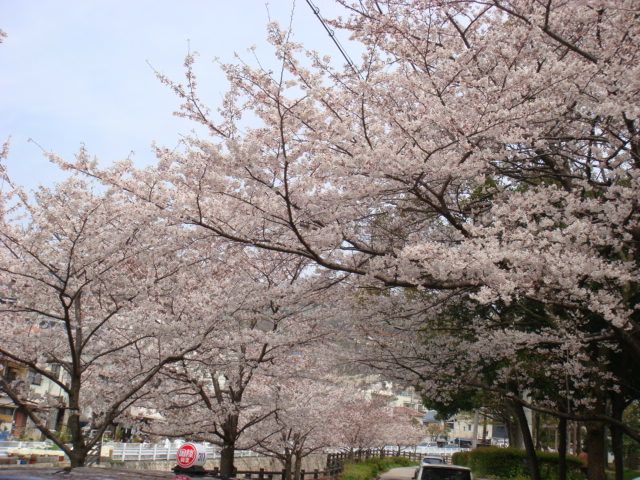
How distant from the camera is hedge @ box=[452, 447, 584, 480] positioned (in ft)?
64.6

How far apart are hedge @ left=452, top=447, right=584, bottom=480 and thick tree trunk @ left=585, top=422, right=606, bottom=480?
28.1ft

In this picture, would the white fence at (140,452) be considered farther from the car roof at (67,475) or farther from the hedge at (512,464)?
the car roof at (67,475)

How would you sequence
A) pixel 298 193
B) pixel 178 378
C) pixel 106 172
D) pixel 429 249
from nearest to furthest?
pixel 429 249, pixel 298 193, pixel 106 172, pixel 178 378

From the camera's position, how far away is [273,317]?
1028cm

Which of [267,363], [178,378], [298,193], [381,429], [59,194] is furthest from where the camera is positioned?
[381,429]

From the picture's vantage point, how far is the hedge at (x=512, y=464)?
1969 cm

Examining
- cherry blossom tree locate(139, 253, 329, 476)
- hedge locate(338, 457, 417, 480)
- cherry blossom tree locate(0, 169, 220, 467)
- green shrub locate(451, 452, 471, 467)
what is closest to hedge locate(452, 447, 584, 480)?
green shrub locate(451, 452, 471, 467)

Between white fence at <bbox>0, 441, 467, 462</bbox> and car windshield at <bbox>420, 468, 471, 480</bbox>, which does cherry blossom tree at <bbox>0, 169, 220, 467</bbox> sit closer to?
car windshield at <bbox>420, 468, 471, 480</bbox>

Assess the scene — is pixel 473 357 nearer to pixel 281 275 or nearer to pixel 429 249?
pixel 281 275

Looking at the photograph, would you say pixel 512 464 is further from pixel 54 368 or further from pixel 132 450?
pixel 54 368

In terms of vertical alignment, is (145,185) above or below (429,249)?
above

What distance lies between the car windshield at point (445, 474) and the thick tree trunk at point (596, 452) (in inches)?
88.6

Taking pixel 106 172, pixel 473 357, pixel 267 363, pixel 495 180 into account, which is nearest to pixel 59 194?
Result: pixel 106 172

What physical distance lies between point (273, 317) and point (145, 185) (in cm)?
375
